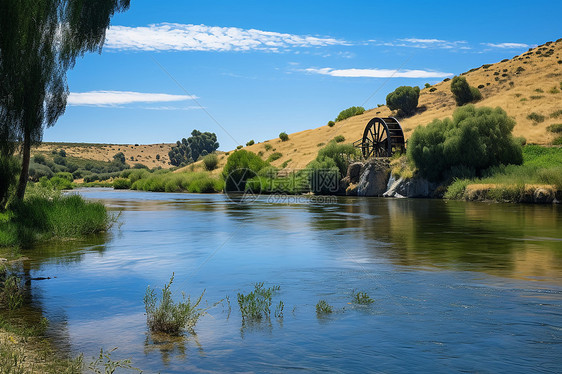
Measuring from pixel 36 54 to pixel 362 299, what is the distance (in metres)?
13.7

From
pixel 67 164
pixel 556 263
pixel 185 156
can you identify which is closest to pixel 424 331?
pixel 556 263

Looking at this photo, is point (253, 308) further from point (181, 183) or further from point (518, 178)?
point (181, 183)

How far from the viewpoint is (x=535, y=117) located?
227 feet

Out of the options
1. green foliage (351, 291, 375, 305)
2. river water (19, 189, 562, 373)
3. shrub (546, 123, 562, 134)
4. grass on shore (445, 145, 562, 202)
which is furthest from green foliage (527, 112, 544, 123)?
green foliage (351, 291, 375, 305)

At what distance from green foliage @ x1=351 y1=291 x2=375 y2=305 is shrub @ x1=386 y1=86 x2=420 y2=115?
303ft

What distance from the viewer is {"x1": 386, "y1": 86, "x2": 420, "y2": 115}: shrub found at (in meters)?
98.6

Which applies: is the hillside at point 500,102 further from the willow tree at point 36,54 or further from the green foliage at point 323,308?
the green foliage at point 323,308

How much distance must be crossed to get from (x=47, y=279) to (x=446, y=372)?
9001mm

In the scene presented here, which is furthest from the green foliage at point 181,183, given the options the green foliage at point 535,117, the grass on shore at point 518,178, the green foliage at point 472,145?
the green foliage at point 535,117

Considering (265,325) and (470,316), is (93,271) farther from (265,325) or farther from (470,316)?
(470,316)

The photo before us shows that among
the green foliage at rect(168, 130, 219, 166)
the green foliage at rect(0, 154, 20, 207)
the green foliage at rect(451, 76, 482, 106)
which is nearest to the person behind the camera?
the green foliage at rect(0, 154, 20, 207)

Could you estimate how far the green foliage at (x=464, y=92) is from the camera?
9056 cm

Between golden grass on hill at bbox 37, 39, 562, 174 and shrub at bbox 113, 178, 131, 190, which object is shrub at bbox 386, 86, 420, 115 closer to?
golden grass on hill at bbox 37, 39, 562, 174

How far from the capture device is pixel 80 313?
8.96 meters
